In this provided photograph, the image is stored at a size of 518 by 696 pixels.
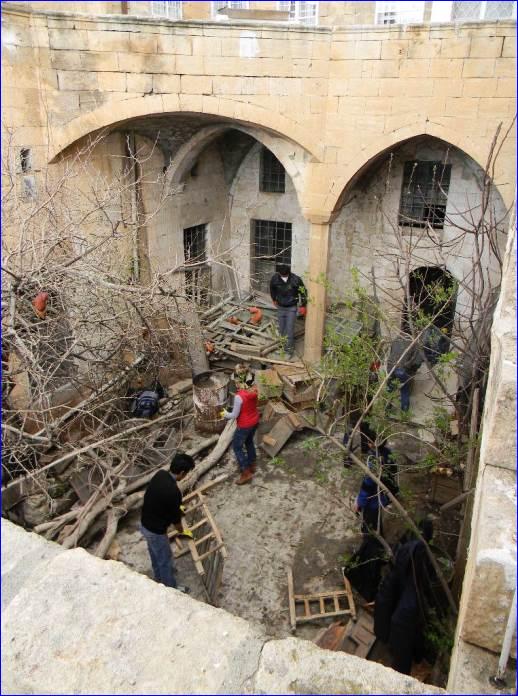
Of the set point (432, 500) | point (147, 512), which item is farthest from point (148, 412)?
point (432, 500)

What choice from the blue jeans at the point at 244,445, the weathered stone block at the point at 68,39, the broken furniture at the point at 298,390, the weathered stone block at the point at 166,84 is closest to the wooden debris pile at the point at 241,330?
the broken furniture at the point at 298,390

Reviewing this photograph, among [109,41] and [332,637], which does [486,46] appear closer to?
[109,41]

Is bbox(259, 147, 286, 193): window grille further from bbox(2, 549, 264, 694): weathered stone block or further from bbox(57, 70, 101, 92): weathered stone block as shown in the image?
bbox(2, 549, 264, 694): weathered stone block

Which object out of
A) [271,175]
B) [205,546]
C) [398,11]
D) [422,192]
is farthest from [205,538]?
[398,11]

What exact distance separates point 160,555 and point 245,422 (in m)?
2.42

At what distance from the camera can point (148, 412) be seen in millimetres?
8484

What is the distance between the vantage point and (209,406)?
8898mm

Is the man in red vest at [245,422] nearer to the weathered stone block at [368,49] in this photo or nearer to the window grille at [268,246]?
the weathered stone block at [368,49]

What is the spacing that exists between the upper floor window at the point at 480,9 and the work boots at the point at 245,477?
32.1 ft

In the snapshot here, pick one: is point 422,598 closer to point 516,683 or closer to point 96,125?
point 516,683

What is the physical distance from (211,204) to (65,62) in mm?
5109

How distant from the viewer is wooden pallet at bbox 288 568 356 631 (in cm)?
575

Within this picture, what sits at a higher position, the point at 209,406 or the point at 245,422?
the point at 245,422

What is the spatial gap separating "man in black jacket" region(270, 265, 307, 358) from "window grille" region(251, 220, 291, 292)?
8.07 feet
